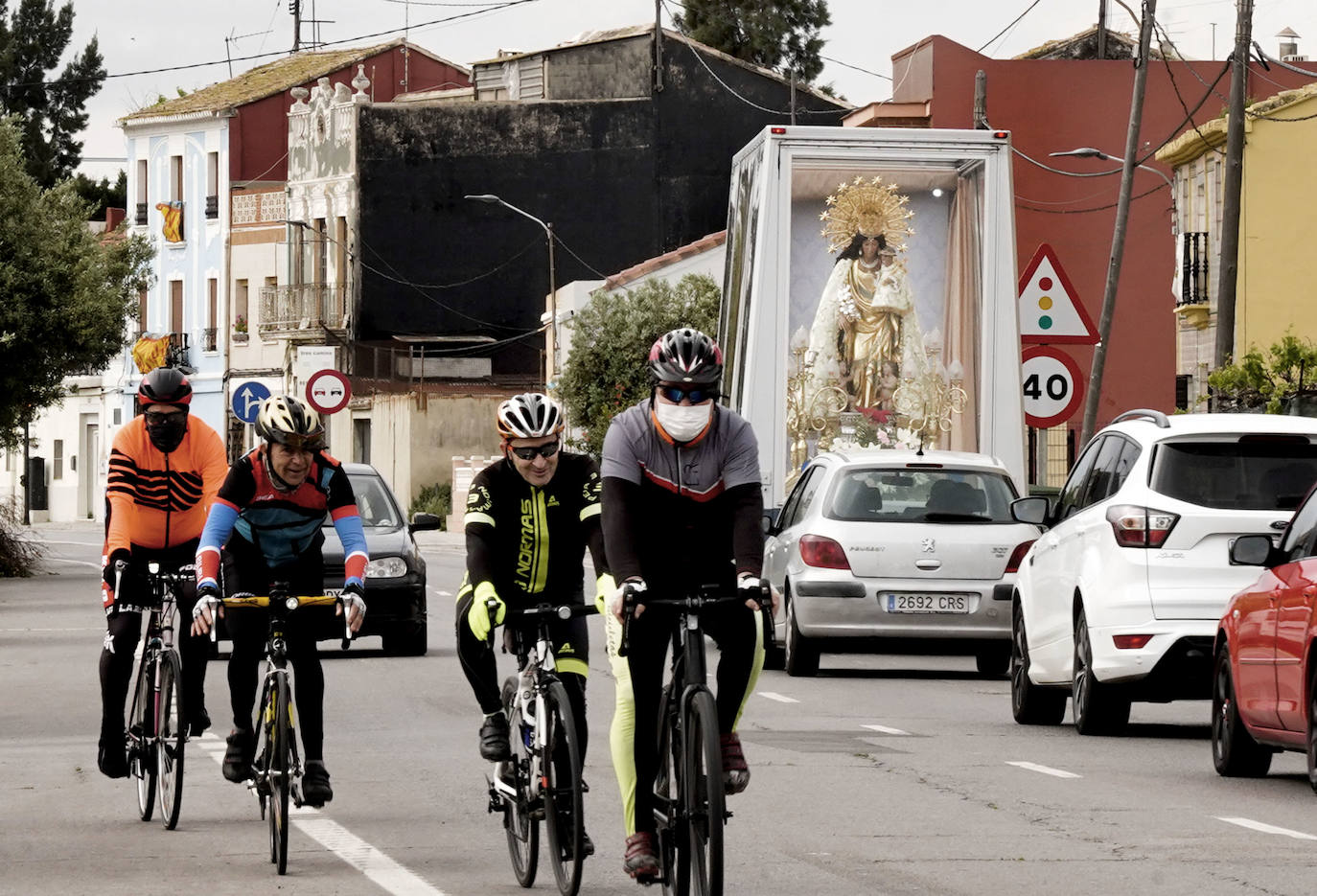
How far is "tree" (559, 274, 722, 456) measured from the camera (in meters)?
58.9

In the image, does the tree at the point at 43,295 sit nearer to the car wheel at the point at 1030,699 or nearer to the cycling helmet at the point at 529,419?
the car wheel at the point at 1030,699

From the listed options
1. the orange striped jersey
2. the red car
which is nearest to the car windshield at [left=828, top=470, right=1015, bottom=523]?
the red car

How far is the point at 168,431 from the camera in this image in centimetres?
1084

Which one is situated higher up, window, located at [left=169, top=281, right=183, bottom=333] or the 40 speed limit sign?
window, located at [left=169, top=281, right=183, bottom=333]

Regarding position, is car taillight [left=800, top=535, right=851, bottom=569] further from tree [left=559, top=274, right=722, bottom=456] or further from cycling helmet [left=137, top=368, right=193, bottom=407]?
tree [left=559, top=274, right=722, bottom=456]

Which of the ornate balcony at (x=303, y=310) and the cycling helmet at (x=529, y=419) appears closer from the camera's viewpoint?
the cycling helmet at (x=529, y=419)

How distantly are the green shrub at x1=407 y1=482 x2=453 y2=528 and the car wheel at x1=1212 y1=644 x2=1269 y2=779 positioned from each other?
51376 mm

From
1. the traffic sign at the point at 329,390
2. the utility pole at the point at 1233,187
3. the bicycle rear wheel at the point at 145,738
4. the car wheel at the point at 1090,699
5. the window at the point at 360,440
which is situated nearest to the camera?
the bicycle rear wheel at the point at 145,738

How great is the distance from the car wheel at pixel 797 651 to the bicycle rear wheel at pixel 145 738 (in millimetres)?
8553

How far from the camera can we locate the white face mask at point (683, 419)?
782cm

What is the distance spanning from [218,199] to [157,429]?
6669 centimetres

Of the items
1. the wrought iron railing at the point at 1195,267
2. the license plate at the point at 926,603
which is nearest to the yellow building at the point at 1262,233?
the wrought iron railing at the point at 1195,267

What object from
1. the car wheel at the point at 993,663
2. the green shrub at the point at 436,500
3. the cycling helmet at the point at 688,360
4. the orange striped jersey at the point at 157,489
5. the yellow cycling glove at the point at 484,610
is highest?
the cycling helmet at the point at 688,360

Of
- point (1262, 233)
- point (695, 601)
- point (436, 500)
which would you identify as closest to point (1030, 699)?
point (695, 601)
